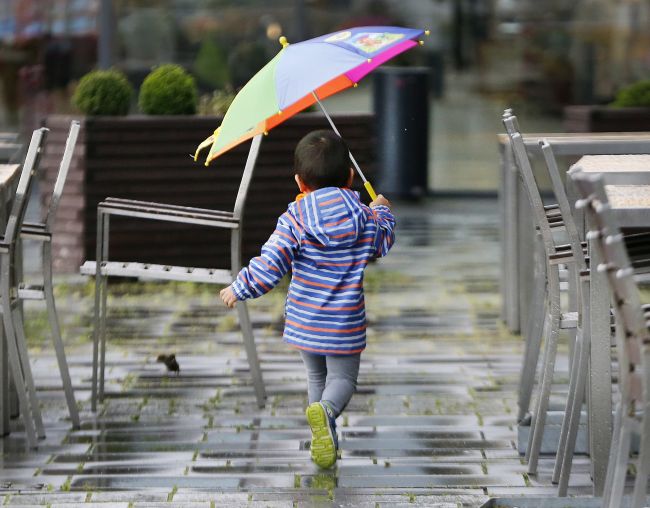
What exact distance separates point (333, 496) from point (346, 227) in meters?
0.88

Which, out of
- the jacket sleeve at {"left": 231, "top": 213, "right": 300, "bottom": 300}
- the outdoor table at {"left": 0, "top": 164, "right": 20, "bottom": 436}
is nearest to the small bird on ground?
the outdoor table at {"left": 0, "top": 164, "right": 20, "bottom": 436}

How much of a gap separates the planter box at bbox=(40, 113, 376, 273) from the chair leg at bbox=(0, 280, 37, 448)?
152 inches

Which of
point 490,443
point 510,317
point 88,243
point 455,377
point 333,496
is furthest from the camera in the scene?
point 88,243

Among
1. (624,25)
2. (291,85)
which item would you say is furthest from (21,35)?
(291,85)

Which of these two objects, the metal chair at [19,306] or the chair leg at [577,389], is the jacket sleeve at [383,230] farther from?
the metal chair at [19,306]

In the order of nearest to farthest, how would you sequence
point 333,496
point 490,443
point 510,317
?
point 333,496
point 490,443
point 510,317

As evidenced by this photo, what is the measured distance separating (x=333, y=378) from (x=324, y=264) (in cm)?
42

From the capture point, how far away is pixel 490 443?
16.8 feet

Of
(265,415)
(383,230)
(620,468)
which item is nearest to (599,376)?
(620,468)

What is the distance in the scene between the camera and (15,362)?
5.00m

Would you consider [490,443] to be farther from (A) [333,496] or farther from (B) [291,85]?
(B) [291,85]

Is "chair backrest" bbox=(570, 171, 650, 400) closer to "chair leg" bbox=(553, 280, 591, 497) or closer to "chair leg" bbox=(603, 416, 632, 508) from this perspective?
"chair leg" bbox=(603, 416, 632, 508)

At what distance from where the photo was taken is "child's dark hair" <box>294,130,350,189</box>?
4.74 meters

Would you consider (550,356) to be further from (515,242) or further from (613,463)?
(515,242)
